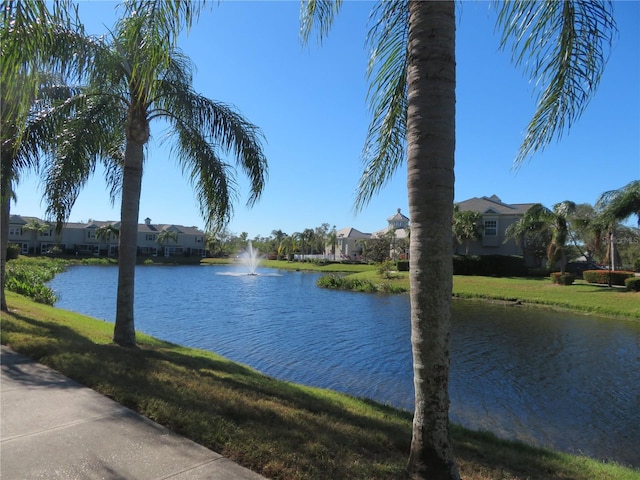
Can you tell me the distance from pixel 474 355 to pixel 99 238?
296 ft

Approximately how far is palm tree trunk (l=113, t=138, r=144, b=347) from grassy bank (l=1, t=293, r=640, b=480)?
1.35 meters

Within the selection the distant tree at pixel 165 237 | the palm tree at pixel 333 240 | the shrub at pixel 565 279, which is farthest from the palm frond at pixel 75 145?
the palm tree at pixel 333 240

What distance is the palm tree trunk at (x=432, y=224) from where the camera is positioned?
3.96m

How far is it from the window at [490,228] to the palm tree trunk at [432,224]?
4868cm

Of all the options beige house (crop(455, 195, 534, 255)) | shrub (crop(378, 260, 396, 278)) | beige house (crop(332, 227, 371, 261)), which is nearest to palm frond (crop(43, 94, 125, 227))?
shrub (crop(378, 260, 396, 278))

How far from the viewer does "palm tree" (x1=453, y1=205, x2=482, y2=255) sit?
154 ft

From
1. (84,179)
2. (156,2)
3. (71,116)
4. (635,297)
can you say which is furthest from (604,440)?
(635,297)

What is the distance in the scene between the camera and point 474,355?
15141 mm

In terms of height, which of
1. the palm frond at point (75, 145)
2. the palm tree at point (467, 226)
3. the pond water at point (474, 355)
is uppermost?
the palm tree at point (467, 226)

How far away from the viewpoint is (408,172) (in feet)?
13.6

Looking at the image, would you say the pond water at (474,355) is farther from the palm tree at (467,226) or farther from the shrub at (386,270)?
the palm tree at (467,226)

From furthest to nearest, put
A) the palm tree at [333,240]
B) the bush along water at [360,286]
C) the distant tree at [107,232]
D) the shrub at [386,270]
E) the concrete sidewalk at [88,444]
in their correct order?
the palm tree at [333,240], the distant tree at [107,232], the shrub at [386,270], the bush along water at [360,286], the concrete sidewalk at [88,444]

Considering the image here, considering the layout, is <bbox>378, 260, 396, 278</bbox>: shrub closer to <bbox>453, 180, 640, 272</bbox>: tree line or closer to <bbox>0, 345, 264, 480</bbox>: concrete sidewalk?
<bbox>453, 180, 640, 272</bbox>: tree line

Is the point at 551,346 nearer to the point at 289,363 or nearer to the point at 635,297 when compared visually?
the point at 289,363
